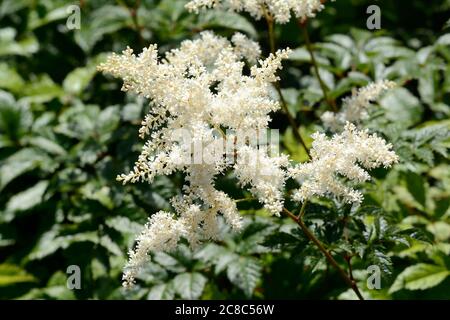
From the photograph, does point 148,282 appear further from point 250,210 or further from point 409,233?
point 409,233

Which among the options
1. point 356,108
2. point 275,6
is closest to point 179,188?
point 356,108

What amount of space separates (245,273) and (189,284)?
347mm

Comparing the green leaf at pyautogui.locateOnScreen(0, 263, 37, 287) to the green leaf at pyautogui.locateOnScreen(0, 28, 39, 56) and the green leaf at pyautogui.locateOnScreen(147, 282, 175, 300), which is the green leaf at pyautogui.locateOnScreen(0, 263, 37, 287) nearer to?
the green leaf at pyautogui.locateOnScreen(147, 282, 175, 300)

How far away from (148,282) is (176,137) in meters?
1.29

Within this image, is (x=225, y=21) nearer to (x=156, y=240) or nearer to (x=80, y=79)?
(x=80, y=79)

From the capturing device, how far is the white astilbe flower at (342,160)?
97.7 inches

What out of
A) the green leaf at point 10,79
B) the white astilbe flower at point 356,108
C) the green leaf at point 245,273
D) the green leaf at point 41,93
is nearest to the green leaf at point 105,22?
the green leaf at point 41,93

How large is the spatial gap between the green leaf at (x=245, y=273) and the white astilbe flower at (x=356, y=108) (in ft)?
3.06

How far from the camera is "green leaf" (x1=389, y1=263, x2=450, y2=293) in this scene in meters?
3.19

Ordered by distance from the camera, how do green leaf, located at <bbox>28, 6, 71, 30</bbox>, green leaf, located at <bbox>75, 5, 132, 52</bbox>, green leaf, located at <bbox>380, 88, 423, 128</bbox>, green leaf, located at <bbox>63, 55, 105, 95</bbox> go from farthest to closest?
1. green leaf, located at <bbox>28, 6, 71, 30</bbox>
2. green leaf, located at <bbox>63, 55, 105, 95</bbox>
3. green leaf, located at <bbox>75, 5, 132, 52</bbox>
4. green leaf, located at <bbox>380, 88, 423, 128</bbox>

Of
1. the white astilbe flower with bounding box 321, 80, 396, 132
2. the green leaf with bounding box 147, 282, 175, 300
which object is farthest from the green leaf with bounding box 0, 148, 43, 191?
the white astilbe flower with bounding box 321, 80, 396, 132

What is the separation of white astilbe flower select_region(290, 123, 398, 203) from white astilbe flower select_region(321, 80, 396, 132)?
2.54 feet
